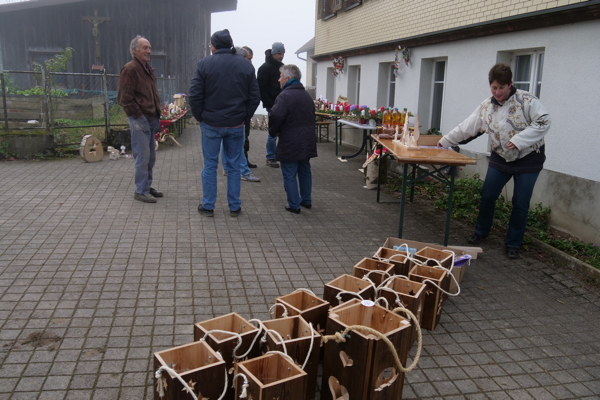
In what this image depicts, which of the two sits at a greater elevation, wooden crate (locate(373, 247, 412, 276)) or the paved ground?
wooden crate (locate(373, 247, 412, 276))

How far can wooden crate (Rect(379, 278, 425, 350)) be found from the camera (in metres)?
3.31

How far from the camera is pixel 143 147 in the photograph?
673 centimetres

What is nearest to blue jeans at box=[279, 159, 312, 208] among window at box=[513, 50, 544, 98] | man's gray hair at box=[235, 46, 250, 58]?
man's gray hair at box=[235, 46, 250, 58]

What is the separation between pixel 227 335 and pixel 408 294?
1.24 m

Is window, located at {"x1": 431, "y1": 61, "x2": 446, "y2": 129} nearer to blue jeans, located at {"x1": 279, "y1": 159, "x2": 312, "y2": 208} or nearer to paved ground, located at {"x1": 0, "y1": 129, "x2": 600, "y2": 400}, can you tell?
paved ground, located at {"x1": 0, "y1": 129, "x2": 600, "y2": 400}

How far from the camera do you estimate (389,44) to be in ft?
36.8

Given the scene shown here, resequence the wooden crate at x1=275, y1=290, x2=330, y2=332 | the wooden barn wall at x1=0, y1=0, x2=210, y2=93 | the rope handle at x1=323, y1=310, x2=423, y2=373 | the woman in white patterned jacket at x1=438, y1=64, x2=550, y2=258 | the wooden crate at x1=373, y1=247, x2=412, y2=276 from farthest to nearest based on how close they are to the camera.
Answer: the wooden barn wall at x1=0, y1=0, x2=210, y2=93, the woman in white patterned jacket at x1=438, y1=64, x2=550, y2=258, the wooden crate at x1=373, y1=247, x2=412, y2=276, the wooden crate at x1=275, y1=290, x2=330, y2=332, the rope handle at x1=323, y1=310, x2=423, y2=373

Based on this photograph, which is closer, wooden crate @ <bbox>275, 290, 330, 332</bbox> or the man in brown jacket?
wooden crate @ <bbox>275, 290, 330, 332</bbox>

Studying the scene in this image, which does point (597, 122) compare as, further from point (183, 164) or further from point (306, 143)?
point (183, 164)

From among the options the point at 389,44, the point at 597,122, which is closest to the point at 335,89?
the point at 389,44

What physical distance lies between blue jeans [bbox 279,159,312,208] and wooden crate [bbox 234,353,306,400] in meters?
4.16

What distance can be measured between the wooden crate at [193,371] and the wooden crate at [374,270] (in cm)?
147

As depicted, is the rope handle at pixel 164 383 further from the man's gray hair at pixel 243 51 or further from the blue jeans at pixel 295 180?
the man's gray hair at pixel 243 51

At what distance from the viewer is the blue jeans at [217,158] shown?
6.18 m
